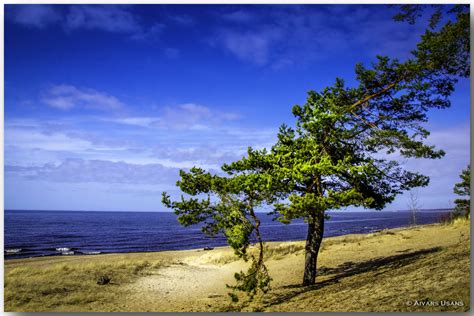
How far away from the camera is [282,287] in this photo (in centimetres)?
1007

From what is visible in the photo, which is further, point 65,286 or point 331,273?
point 331,273

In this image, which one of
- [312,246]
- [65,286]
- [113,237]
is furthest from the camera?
[113,237]

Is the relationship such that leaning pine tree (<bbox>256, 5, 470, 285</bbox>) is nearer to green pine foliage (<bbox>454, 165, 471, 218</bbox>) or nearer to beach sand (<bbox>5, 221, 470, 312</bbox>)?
beach sand (<bbox>5, 221, 470, 312</bbox>)

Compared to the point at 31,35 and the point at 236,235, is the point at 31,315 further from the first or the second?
the point at 31,35

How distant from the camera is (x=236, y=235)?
720 cm

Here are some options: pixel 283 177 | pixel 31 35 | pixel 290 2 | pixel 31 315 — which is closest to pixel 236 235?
pixel 283 177

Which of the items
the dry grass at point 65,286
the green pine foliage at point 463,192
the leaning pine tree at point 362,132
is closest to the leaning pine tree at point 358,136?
the leaning pine tree at point 362,132

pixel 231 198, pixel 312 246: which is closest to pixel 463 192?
pixel 312 246

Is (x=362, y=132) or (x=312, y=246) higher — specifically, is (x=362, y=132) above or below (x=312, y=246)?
above

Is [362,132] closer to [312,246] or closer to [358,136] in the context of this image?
[358,136]

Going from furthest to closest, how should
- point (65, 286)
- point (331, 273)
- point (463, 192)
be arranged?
1. point (463, 192)
2. point (331, 273)
3. point (65, 286)

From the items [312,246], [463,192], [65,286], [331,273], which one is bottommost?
[65,286]

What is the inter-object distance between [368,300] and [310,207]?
7.37 ft

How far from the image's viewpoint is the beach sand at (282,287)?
22.6 ft
